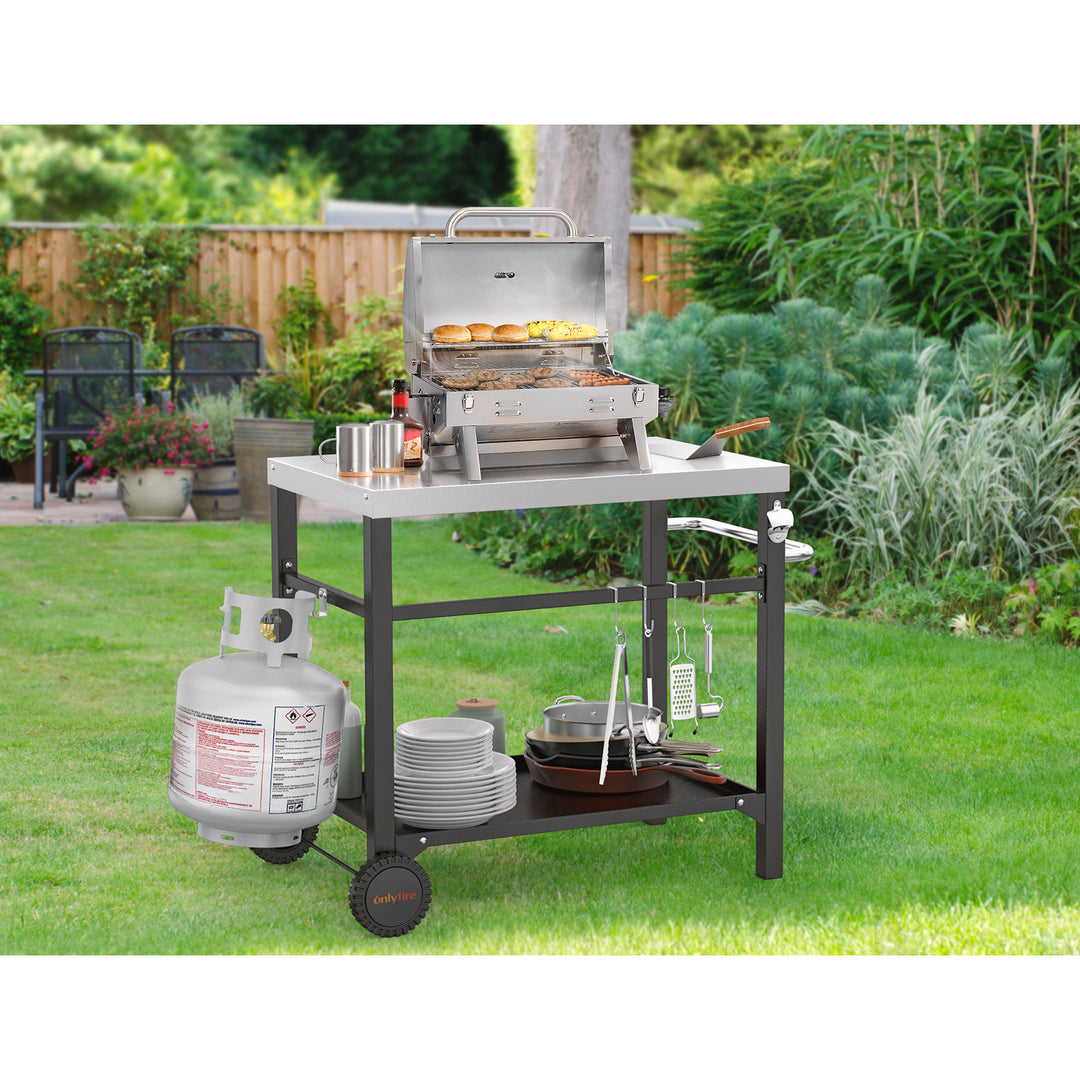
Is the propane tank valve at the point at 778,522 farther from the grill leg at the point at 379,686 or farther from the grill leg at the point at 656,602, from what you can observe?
the grill leg at the point at 379,686

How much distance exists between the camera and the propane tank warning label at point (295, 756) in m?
3.12

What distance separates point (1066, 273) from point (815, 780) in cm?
412

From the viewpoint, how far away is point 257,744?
3.11 m

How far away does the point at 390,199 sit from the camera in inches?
784

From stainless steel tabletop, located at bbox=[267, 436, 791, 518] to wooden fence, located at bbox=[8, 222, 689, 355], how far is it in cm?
755

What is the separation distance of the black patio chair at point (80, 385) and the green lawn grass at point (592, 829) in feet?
8.99

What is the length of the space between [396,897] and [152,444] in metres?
5.62

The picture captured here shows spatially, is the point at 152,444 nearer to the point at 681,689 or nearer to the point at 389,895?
the point at 681,689

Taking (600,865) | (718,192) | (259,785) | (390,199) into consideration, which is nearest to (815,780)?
(600,865)

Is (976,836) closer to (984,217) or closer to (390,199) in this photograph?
(984,217)

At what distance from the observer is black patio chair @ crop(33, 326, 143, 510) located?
356 inches

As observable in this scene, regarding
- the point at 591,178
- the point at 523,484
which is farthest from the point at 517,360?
the point at 591,178

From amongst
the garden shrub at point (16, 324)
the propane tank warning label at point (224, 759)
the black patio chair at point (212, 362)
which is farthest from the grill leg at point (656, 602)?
the garden shrub at point (16, 324)

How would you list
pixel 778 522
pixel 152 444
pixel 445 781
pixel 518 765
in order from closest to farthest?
pixel 445 781 → pixel 778 522 → pixel 518 765 → pixel 152 444
